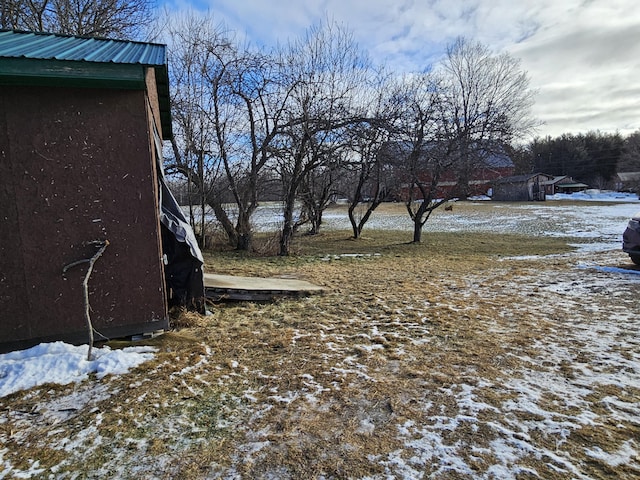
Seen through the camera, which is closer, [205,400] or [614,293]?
[205,400]

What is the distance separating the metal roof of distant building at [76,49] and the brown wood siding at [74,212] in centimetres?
33

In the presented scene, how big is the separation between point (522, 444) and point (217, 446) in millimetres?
1918

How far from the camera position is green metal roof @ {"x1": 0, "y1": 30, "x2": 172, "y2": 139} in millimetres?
3369

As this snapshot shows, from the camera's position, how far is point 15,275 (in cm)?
362

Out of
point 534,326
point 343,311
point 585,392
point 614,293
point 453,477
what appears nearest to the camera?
point 453,477

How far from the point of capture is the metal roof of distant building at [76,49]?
359 cm

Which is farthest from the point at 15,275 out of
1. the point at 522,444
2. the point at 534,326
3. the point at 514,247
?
the point at 514,247

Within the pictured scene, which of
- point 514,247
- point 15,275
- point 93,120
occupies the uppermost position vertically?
point 93,120

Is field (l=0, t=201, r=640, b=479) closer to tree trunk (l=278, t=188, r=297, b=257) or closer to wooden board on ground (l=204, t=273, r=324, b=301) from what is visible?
wooden board on ground (l=204, t=273, r=324, b=301)

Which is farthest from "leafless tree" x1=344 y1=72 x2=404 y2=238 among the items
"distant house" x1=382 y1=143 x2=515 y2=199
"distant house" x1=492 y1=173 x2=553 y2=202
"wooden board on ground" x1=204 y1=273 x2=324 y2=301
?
"distant house" x1=492 y1=173 x2=553 y2=202

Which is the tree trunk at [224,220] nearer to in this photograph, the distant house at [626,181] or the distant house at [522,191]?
the distant house at [522,191]

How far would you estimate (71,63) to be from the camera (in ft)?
11.4

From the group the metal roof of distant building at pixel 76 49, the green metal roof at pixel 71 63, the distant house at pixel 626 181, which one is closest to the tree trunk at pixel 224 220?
the metal roof of distant building at pixel 76 49

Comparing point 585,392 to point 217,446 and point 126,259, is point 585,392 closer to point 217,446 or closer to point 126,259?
point 217,446
